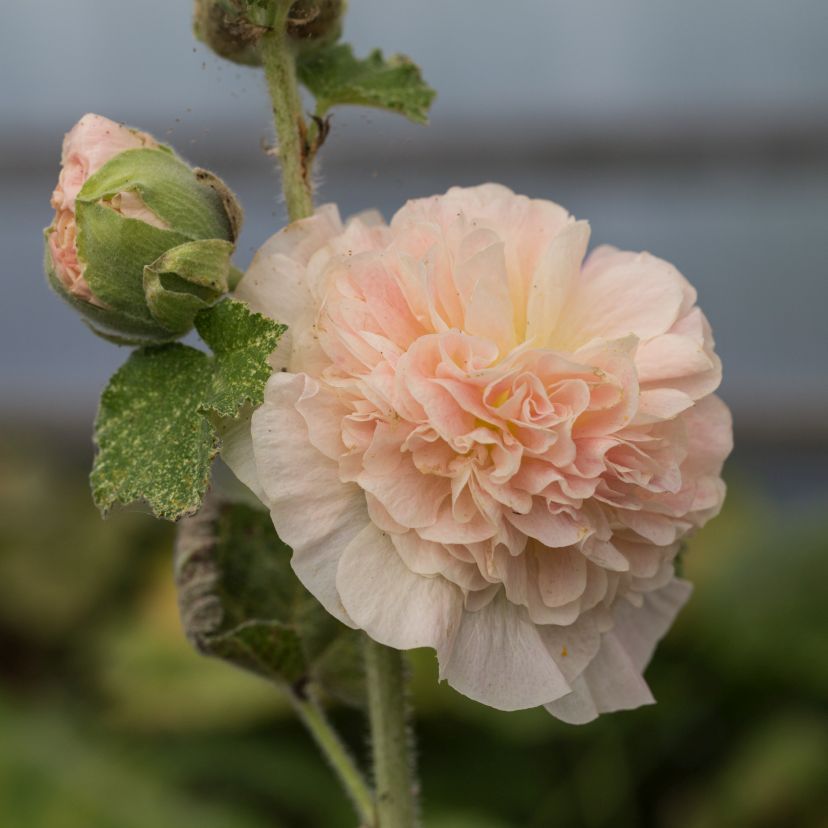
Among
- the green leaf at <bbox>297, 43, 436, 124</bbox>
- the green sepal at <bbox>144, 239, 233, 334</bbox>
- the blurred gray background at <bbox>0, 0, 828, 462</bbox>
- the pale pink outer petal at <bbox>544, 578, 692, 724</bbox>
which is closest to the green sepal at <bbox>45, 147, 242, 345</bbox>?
the green sepal at <bbox>144, 239, 233, 334</bbox>

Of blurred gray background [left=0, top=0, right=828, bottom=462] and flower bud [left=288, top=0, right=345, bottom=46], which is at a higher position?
flower bud [left=288, top=0, right=345, bottom=46]

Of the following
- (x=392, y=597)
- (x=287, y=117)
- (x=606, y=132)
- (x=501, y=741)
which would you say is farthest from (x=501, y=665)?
(x=606, y=132)

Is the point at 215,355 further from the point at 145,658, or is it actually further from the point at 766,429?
the point at 766,429

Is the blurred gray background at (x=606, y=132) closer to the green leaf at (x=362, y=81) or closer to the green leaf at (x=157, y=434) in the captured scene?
the green leaf at (x=362, y=81)

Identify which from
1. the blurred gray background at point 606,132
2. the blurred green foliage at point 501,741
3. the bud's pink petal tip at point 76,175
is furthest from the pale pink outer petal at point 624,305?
the blurred gray background at point 606,132

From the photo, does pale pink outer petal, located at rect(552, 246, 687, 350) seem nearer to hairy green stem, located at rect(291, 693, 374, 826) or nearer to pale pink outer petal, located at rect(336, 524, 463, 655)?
pale pink outer petal, located at rect(336, 524, 463, 655)

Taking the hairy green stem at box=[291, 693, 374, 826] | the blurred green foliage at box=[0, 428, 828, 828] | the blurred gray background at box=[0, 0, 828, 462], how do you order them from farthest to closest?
the blurred gray background at box=[0, 0, 828, 462] → the blurred green foliage at box=[0, 428, 828, 828] → the hairy green stem at box=[291, 693, 374, 826]

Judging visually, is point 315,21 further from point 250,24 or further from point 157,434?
point 157,434
